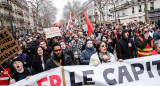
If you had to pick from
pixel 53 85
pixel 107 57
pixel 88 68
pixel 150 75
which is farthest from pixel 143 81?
pixel 53 85

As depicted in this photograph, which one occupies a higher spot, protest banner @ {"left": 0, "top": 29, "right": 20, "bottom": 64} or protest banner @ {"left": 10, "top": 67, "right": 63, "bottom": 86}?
protest banner @ {"left": 0, "top": 29, "right": 20, "bottom": 64}

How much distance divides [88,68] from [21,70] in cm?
159

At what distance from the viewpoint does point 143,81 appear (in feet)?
10.4

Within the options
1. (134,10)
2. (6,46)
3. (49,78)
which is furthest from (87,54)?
(134,10)

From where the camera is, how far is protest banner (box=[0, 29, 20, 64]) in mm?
3229

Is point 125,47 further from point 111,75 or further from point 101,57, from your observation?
point 111,75

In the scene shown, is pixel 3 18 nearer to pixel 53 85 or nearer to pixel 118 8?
pixel 118 8

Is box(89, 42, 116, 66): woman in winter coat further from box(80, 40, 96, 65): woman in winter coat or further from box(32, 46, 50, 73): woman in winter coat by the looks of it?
box(32, 46, 50, 73): woman in winter coat

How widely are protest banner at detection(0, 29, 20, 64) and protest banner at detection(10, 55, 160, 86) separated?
67cm

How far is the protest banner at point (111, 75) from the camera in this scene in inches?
123

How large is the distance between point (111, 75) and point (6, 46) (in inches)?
92.7

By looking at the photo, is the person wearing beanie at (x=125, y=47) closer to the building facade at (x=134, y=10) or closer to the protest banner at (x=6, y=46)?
the protest banner at (x=6, y=46)

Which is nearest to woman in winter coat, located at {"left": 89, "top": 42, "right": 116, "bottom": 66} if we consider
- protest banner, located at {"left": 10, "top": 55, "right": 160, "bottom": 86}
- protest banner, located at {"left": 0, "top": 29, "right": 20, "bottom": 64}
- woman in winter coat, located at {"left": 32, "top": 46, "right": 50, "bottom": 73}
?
protest banner, located at {"left": 10, "top": 55, "right": 160, "bottom": 86}

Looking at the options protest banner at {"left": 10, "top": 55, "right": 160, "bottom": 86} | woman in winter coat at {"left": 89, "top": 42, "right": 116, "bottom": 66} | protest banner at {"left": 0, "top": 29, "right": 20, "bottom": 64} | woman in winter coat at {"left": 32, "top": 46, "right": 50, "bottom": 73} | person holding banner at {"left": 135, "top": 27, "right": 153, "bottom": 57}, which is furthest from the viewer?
person holding banner at {"left": 135, "top": 27, "right": 153, "bottom": 57}
